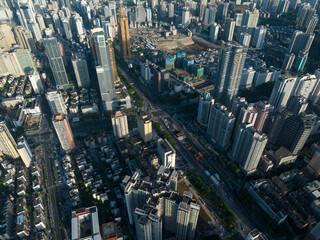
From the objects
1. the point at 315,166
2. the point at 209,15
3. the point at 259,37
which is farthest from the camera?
the point at 209,15

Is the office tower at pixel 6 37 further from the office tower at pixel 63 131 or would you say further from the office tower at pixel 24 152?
the office tower at pixel 63 131

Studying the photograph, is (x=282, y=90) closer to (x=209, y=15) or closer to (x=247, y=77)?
(x=247, y=77)

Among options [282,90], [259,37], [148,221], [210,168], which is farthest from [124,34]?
[148,221]

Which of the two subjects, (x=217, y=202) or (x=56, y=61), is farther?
(x=56, y=61)

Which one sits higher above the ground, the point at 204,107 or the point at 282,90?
the point at 282,90

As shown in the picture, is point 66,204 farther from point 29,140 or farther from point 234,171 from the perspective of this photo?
point 234,171

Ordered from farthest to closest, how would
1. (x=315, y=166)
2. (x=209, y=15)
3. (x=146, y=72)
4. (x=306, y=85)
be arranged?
(x=209, y=15), (x=146, y=72), (x=306, y=85), (x=315, y=166)

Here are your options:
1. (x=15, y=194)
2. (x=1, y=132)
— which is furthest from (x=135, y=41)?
(x=15, y=194)
